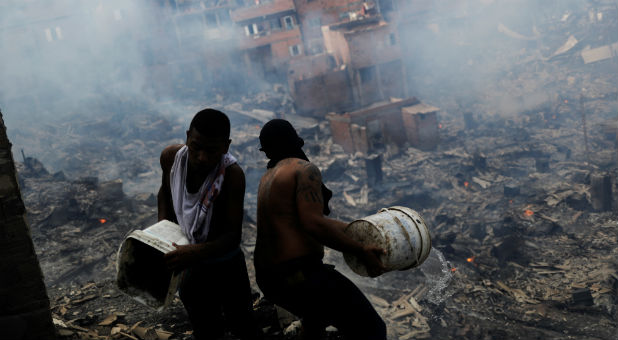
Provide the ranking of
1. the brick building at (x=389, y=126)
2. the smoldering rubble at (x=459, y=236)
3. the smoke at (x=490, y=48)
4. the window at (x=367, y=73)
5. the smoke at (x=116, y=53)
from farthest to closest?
1. the smoke at (x=116, y=53)
2. the smoke at (x=490, y=48)
3. the window at (x=367, y=73)
4. the brick building at (x=389, y=126)
5. the smoldering rubble at (x=459, y=236)

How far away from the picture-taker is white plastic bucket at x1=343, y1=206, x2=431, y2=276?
318 centimetres

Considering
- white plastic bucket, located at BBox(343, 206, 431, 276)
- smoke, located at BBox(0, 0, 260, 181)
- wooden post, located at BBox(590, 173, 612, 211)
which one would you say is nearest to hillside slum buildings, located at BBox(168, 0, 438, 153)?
smoke, located at BBox(0, 0, 260, 181)

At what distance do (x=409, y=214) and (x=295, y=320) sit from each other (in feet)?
6.25

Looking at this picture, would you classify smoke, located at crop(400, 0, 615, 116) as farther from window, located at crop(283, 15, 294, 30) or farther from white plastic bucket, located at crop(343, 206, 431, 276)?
white plastic bucket, located at crop(343, 206, 431, 276)

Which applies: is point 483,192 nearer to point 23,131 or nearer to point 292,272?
point 292,272

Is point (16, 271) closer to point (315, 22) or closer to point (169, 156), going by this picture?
point (169, 156)

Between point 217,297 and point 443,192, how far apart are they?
1514 centimetres

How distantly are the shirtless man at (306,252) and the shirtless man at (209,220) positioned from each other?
10.6 inches

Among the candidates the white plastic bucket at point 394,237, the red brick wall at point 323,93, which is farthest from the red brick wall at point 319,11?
the white plastic bucket at point 394,237

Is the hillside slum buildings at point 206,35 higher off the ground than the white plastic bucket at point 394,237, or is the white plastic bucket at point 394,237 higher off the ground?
the hillside slum buildings at point 206,35

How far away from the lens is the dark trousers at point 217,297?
3.30m

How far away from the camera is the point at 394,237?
10.5 ft

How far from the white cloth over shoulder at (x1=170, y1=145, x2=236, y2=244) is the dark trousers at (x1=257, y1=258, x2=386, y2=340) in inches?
23.6

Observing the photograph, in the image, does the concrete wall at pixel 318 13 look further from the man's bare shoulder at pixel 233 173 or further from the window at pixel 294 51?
the man's bare shoulder at pixel 233 173
